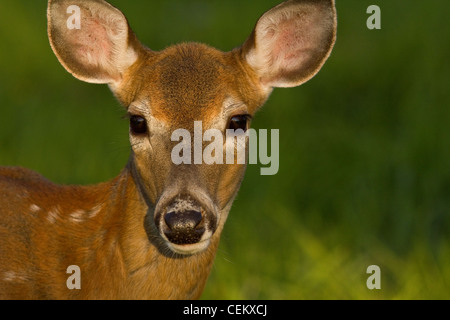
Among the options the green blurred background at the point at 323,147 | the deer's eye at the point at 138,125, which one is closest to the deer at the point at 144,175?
the deer's eye at the point at 138,125

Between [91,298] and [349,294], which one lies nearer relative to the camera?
[91,298]

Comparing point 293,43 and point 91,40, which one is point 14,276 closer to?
point 91,40

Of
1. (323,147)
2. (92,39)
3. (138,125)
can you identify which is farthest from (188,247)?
(323,147)

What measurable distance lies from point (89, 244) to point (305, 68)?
1389 mm

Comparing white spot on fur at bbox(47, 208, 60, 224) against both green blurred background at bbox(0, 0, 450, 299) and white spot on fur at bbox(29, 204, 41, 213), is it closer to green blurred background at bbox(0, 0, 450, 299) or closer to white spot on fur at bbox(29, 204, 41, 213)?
white spot on fur at bbox(29, 204, 41, 213)

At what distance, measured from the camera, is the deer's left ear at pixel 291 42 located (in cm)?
523

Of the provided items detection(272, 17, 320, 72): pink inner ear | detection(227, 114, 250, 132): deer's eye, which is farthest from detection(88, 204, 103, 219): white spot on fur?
detection(272, 17, 320, 72): pink inner ear

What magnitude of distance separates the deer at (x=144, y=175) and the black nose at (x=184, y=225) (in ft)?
0.04

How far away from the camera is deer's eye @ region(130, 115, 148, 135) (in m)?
4.82

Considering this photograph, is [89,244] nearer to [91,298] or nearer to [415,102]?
[91,298]

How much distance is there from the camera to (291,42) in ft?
17.6

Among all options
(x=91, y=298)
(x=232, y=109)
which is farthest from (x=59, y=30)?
(x=91, y=298)

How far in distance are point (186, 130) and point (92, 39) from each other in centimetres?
88
